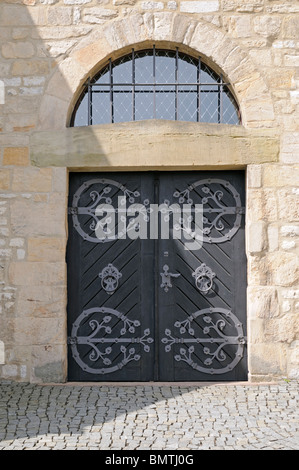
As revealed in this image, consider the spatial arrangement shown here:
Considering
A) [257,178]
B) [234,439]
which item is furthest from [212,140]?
[234,439]

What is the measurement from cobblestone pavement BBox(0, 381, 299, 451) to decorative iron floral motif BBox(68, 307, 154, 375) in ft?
0.93

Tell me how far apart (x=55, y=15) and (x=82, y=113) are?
3.12 feet

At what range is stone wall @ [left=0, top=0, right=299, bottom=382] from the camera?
5777 millimetres

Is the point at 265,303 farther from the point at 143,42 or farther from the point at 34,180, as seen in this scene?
the point at 143,42

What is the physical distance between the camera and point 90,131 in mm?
5914

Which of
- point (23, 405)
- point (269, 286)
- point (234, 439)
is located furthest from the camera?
point (269, 286)

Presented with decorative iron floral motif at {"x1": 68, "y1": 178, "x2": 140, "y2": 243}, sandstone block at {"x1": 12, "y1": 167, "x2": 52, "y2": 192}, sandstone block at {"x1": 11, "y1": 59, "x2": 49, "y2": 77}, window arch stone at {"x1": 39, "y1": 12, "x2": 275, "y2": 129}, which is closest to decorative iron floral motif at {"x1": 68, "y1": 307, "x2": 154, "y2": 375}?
decorative iron floral motif at {"x1": 68, "y1": 178, "x2": 140, "y2": 243}

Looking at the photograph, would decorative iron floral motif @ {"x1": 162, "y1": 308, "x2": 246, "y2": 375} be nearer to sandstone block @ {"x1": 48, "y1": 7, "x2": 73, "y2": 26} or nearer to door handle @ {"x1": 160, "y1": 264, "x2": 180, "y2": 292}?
door handle @ {"x1": 160, "y1": 264, "x2": 180, "y2": 292}

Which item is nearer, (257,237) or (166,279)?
(257,237)

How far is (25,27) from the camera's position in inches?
235

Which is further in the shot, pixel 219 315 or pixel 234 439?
pixel 219 315

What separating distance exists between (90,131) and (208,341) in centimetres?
228

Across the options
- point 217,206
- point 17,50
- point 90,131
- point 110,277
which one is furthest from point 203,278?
point 17,50

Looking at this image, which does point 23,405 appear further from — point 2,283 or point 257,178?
point 257,178
